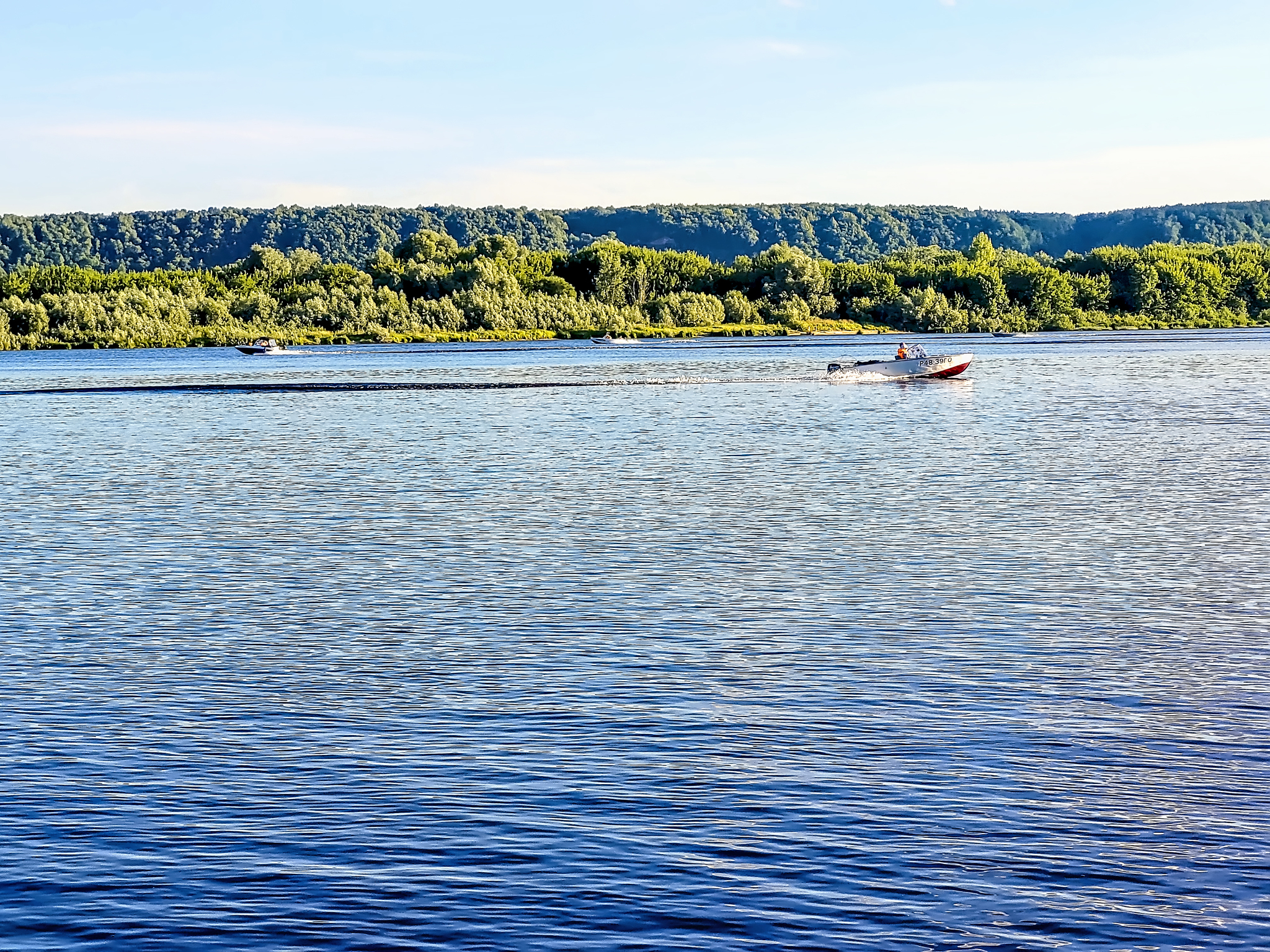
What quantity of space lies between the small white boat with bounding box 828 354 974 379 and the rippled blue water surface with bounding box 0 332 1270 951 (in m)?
57.0

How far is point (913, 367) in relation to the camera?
A: 102 metres

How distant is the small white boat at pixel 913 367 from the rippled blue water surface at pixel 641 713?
57.0m

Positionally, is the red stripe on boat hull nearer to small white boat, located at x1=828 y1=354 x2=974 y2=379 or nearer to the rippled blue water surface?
small white boat, located at x1=828 y1=354 x2=974 y2=379

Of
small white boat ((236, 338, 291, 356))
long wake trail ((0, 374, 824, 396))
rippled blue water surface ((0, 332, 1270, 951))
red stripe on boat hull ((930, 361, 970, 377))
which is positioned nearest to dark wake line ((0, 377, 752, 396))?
long wake trail ((0, 374, 824, 396))

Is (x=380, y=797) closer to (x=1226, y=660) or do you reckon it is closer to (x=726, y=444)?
(x=1226, y=660)

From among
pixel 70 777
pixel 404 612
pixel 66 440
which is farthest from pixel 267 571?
pixel 66 440

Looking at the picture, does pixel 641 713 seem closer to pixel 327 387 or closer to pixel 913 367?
pixel 913 367

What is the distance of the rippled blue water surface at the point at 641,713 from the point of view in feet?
40.7

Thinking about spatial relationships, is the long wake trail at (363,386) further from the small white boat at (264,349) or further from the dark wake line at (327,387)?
the small white boat at (264,349)

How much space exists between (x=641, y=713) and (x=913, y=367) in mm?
85868

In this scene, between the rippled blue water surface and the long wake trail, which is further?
the long wake trail

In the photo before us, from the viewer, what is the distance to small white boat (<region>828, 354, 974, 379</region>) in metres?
100

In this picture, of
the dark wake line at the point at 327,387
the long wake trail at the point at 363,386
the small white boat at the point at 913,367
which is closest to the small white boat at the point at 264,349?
the long wake trail at the point at 363,386

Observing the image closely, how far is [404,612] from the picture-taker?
24250 millimetres
